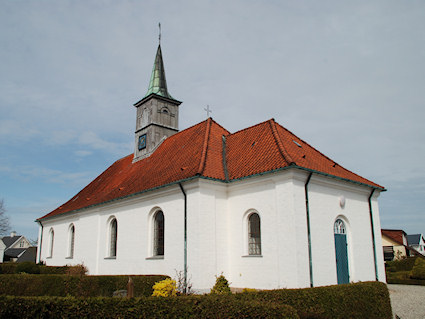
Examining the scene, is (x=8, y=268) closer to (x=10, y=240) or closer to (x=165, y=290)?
(x=165, y=290)

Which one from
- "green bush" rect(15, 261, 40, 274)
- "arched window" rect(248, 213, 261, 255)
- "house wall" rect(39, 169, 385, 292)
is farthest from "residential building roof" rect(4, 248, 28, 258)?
"arched window" rect(248, 213, 261, 255)

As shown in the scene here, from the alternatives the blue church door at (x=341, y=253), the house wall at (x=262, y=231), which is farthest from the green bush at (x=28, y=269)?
the blue church door at (x=341, y=253)

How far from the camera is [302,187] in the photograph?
13398 mm

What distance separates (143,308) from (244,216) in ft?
25.9

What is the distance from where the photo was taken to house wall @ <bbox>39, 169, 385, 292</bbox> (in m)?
12.9

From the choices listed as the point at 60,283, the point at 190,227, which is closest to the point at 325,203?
the point at 190,227

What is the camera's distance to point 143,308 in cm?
737

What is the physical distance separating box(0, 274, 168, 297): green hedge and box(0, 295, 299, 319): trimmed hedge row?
20.4 ft

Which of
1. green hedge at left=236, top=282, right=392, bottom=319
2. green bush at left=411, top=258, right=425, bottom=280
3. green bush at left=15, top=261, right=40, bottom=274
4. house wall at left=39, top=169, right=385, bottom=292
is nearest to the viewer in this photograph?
green hedge at left=236, top=282, right=392, bottom=319

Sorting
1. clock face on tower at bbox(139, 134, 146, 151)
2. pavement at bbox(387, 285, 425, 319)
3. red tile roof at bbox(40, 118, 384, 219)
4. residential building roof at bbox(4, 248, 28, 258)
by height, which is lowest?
pavement at bbox(387, 285, 425, 319)

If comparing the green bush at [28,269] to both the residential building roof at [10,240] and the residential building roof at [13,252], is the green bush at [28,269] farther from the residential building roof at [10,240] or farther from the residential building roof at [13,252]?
the residential building roof at [10,240]

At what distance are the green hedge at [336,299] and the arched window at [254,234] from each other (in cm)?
448

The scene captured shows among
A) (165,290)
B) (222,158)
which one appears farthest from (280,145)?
(165,290)

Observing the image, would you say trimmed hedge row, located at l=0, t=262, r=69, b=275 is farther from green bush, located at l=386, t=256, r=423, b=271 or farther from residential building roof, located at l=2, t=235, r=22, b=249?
residential building roof, located at l=2, t=235, r=22, b=249
